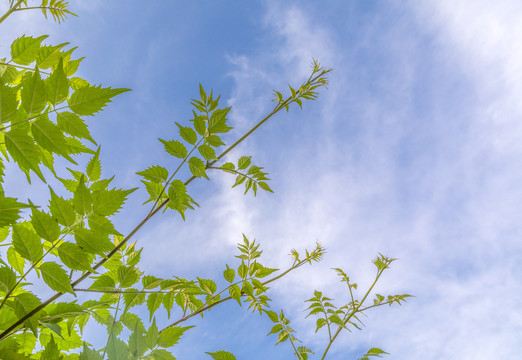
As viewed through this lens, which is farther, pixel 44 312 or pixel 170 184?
pixel 170 184

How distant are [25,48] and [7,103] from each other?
53 centimetres

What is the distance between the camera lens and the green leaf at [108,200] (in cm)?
93

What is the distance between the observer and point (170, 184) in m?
1.29

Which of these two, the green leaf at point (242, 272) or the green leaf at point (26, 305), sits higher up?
the green leaf at point (242, 272)

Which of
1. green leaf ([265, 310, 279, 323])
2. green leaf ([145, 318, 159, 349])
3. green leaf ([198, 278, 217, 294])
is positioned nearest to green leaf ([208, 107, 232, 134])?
green leaf ([198, 278, 217, 294])

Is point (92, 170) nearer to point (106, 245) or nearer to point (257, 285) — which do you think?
point (106, 245)

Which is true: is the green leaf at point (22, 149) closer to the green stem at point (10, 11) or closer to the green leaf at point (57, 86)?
the green leaf at point (57, 86)

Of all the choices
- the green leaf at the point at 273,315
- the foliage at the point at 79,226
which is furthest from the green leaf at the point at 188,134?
the green leaf at the point at 273,315

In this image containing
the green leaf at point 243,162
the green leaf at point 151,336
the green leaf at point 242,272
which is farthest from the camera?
the green leaf at point 243,162

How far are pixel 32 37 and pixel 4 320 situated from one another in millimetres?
1017

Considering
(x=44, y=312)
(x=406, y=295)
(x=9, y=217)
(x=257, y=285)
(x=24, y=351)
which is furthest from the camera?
(x=406, y=295)

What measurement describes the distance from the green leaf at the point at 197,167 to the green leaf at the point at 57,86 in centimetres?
53

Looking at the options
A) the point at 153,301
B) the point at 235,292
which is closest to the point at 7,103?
the point at 153,301

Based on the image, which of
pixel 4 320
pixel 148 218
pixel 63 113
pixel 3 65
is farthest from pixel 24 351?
pixel 3 65
